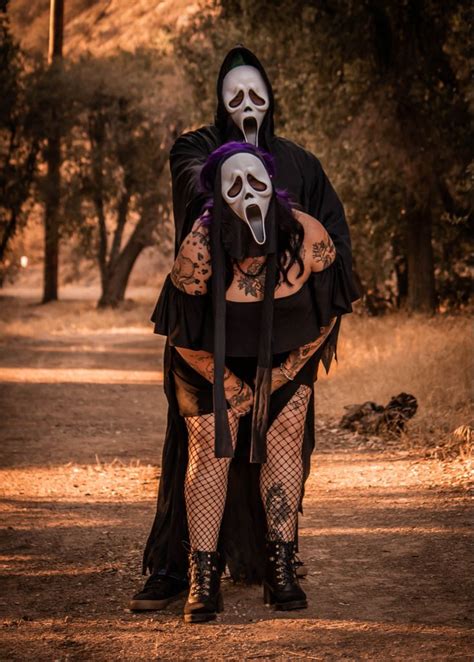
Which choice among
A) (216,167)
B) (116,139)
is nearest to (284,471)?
(216,167)

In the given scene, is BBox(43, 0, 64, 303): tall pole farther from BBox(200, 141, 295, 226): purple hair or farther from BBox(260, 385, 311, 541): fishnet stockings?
BBox(260, 385, 311, 541): fishnet stockings

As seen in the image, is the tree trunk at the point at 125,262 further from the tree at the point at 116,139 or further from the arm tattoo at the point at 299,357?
the arm tattoo at the point at 299,357

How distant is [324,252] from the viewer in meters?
4.39

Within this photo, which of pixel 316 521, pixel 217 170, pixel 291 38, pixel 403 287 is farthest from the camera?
pixel 403 287

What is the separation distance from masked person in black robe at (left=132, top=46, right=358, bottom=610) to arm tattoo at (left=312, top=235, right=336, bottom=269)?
0.09m

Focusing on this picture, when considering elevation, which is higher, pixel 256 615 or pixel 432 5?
→ pixel 432 5

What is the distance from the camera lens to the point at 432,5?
502 inches

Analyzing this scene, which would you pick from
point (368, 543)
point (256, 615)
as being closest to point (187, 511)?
point (256, 615)

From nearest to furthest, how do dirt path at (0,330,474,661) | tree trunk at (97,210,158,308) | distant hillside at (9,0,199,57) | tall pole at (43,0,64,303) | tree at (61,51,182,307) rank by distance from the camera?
dirt path at (0,330,474,661), tall pole at (43,0,64,303), distant hillside at (9,0,199,57), tree at (61,51,182,307), tree trunk at (97,210,158,308)

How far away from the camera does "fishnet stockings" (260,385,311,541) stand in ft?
14.4

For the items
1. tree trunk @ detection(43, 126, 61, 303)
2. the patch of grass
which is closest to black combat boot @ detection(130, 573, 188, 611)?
→ the patch of grass

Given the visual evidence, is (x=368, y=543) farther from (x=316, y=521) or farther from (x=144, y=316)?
(x=144, y=316)

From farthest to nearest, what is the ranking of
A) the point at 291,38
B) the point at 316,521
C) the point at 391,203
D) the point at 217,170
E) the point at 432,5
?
the point at 391,203
the point at 291,38
the point at 432,5
the point at 316,521
the point at 217,170

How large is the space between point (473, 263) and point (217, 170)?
1056cm
